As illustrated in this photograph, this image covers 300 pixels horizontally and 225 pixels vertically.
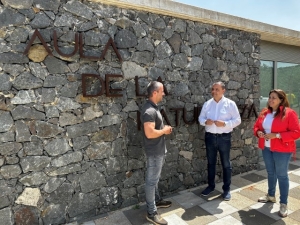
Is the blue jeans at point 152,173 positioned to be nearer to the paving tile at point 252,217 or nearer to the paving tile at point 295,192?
the paving tile at point 252,217

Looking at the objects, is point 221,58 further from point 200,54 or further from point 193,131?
point 193,131

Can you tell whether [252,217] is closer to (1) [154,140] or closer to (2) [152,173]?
(2) [152,173]

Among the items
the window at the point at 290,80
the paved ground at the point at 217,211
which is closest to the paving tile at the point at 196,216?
the paved ground at the point at 217,211

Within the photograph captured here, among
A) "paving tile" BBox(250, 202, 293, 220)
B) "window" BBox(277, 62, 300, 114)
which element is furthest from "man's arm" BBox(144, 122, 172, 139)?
"window" BBox(277, 62, 300, 114)

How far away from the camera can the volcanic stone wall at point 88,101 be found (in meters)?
2.43

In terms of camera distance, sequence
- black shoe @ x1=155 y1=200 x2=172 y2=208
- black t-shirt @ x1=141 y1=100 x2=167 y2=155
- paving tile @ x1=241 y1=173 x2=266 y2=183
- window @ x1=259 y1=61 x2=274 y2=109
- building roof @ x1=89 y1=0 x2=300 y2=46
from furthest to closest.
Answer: window @ x1=259 y1=61 x2=274 y2=109
paving tile @ x1=241 y1=173 x2=266 y2=183
black shoe @ x1=155 y1=200 x2=172 y2=208
building roof @ x1=89 y1=0 x2=300 y2=46
black t-shirt @ x1=141 y1=100 x2=167 y2=155

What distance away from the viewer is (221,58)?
3.90 meters

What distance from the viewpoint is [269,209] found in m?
2.97

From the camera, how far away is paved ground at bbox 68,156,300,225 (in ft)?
9.00

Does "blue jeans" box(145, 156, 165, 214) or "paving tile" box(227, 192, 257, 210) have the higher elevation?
"blue jeans" box(145, 156, 165, 214)

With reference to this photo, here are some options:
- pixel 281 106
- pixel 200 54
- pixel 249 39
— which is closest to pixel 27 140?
pixel 200 54

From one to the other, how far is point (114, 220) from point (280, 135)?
2364 mm

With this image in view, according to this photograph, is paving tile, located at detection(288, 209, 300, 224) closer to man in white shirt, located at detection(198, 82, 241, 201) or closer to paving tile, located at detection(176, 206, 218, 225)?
man in white shirt, located at detection(198, 82, 241, 201)

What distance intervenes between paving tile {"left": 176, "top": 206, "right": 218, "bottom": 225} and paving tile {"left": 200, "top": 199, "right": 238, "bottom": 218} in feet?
0.26
